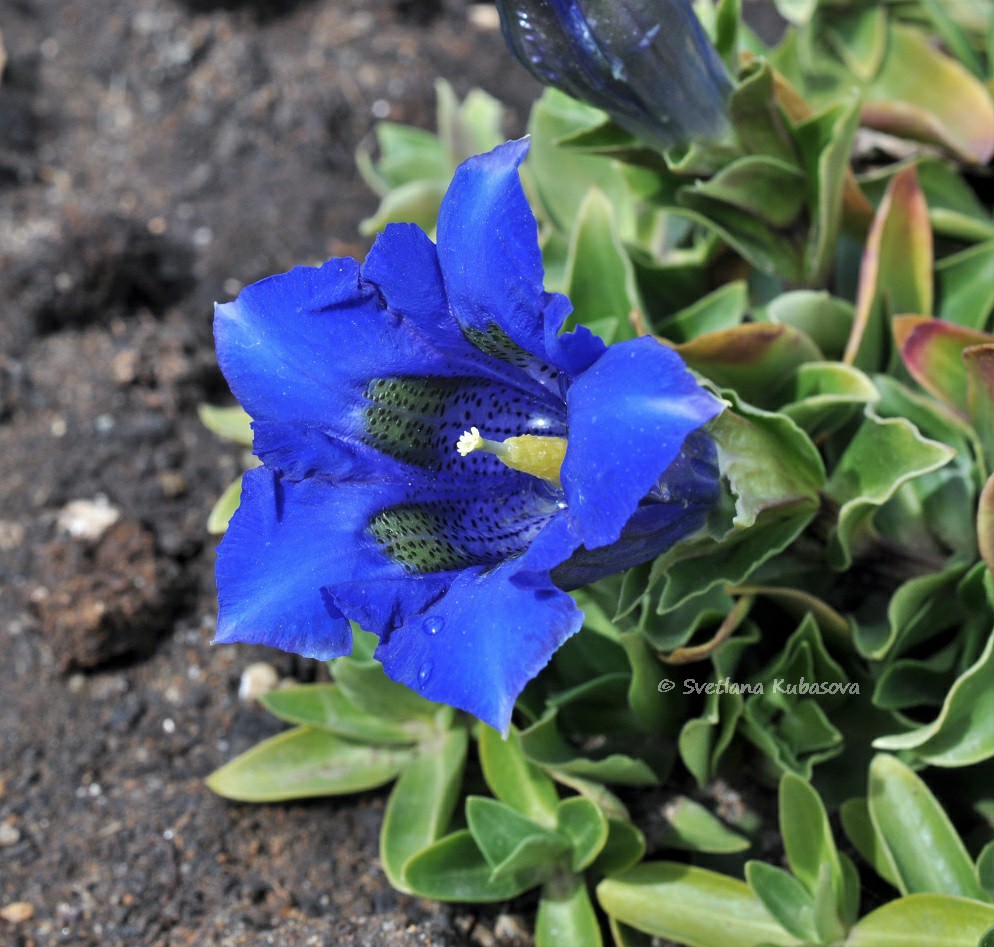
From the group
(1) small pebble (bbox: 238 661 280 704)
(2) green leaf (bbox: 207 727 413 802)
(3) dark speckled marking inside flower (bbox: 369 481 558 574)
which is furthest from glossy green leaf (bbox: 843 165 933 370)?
(1) small pebble (bbox: 238 661 280 704)

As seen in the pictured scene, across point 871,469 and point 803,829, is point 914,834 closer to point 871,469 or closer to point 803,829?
point 803,829

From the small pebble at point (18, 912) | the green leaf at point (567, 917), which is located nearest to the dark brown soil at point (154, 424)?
the small pebble at point (18, 912)

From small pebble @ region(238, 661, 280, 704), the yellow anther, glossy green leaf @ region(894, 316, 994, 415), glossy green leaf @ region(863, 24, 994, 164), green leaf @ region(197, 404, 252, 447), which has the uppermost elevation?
glossy green leaf @ region(863, 24, 994, 164)

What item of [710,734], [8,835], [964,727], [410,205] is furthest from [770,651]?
[8,835]

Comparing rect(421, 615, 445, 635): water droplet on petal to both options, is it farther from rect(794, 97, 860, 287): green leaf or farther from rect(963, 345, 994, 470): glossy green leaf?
rect(794, 97, 860, 287): green leaf

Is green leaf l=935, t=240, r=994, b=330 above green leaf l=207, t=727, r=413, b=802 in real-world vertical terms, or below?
above

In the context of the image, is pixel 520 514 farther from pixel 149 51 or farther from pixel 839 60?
pixel 149 51
